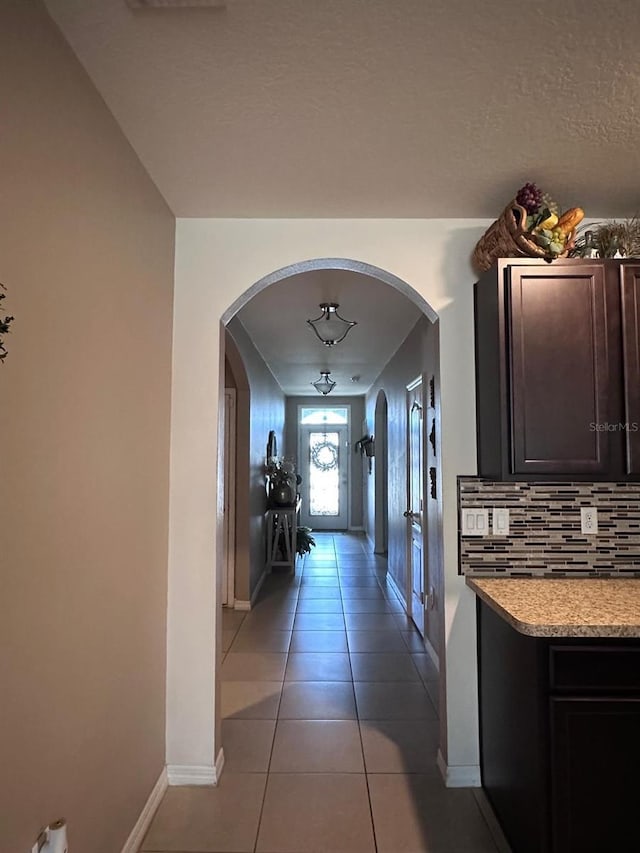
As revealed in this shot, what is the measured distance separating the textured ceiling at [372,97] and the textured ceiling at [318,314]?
42.7 inches

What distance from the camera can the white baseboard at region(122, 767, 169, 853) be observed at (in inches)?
70.6

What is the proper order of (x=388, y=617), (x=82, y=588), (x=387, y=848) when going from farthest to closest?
(x=388, y=617), (x=387, y=848), (x=82, y=588)

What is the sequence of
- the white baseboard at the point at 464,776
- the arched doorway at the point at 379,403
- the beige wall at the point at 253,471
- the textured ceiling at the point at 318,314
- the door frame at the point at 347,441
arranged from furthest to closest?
the door frame at the point at 347,441 → the beige wall at the point at 253,471 → the textured ceiling at the point at 318,314 → the arched doorway at the point at 379,403 → the white baseboard at the point at 464,776

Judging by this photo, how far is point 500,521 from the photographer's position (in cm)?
224

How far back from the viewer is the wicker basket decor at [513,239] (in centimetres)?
196

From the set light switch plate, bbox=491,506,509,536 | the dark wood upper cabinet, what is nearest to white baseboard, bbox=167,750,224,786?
light switch plate, bbox=491,506,509,536

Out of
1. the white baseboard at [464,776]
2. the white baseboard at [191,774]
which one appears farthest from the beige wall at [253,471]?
the white baseboard at [464,776]

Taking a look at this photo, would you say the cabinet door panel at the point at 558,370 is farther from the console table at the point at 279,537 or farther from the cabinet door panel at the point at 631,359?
the console table at the point at 279,537

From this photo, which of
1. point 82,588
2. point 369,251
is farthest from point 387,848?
point 369,251

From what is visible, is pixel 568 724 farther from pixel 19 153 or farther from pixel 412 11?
pixel 19 153

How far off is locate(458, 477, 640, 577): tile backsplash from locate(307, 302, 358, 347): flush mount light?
1.85 metres

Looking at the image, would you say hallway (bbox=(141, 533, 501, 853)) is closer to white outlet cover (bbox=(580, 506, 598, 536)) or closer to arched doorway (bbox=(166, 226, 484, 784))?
arched doorway (bbox=(166, 226, 484, 784))

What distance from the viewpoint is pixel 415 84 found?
4.90ft

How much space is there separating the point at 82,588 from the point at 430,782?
1.77m
